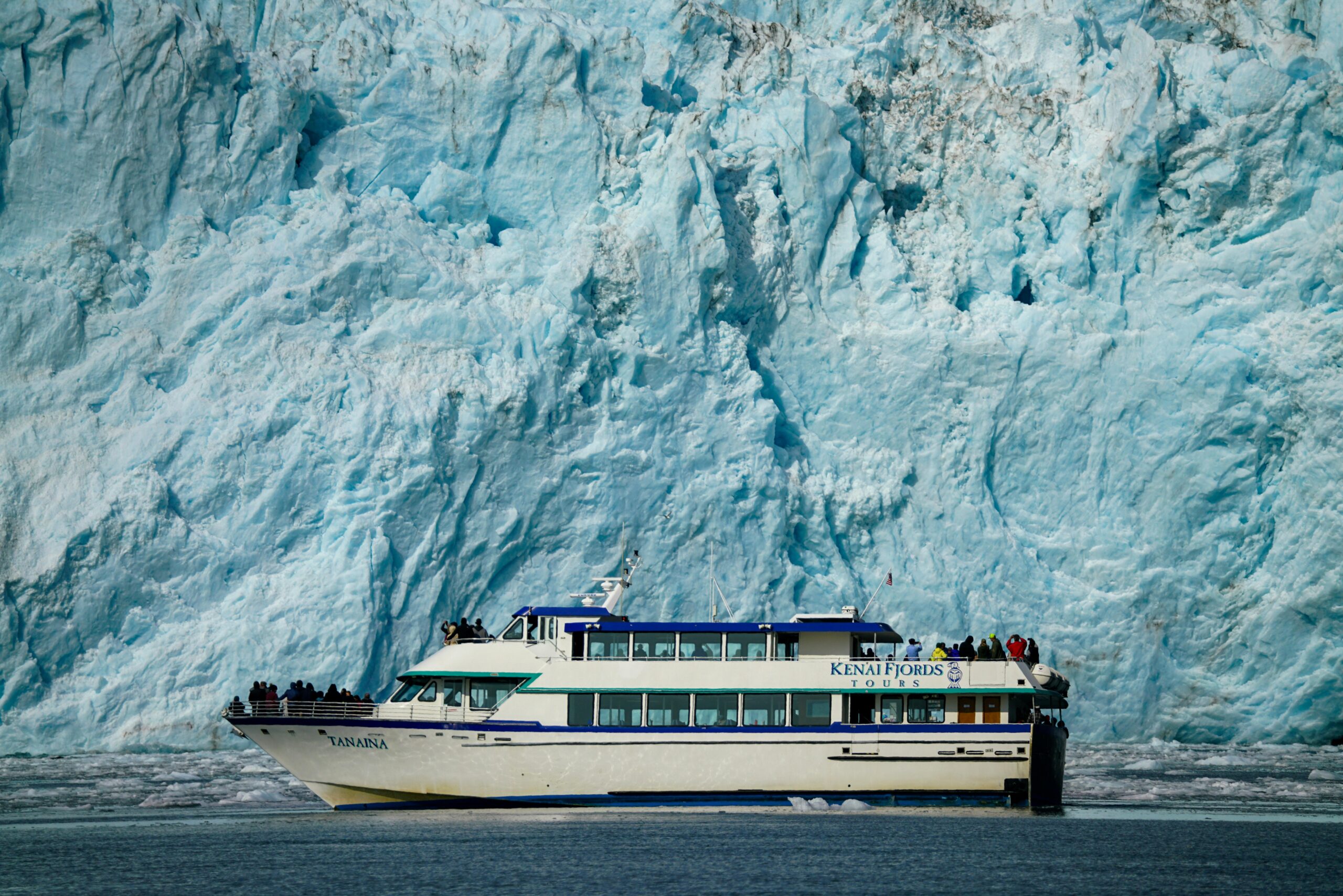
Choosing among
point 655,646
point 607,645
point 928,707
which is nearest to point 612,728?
point 607,645

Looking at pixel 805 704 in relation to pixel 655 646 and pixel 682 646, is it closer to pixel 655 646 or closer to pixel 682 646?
pixel 682 646

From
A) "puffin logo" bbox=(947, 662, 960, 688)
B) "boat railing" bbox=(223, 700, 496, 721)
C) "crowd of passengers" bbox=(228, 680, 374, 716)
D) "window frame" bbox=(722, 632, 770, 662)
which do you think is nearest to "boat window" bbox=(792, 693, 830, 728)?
"window frame" bbox=(722, 632, 770, 662)

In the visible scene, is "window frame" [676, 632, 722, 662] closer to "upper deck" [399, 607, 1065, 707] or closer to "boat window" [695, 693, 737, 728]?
"upper deck" [399, 607, 1065, 707]

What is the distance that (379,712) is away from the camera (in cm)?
2600

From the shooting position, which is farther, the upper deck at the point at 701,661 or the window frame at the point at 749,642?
the window frame at the point at 749,642

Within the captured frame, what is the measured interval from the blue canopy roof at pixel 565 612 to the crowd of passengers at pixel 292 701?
290 cm

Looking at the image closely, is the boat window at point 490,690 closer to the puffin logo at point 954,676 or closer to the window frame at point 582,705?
the window frame at point 582,705

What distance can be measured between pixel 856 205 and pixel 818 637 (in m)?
16.0

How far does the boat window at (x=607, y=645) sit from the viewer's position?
1051 inches

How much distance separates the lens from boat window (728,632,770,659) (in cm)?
2680

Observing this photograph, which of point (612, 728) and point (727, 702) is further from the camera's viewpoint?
point (727, 702)

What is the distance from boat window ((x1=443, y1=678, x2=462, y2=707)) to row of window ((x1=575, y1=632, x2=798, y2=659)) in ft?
6.45

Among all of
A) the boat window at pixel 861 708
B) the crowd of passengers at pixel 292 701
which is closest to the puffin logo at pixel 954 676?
the boat window at pixel 861 708

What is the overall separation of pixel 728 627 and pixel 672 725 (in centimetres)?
182
